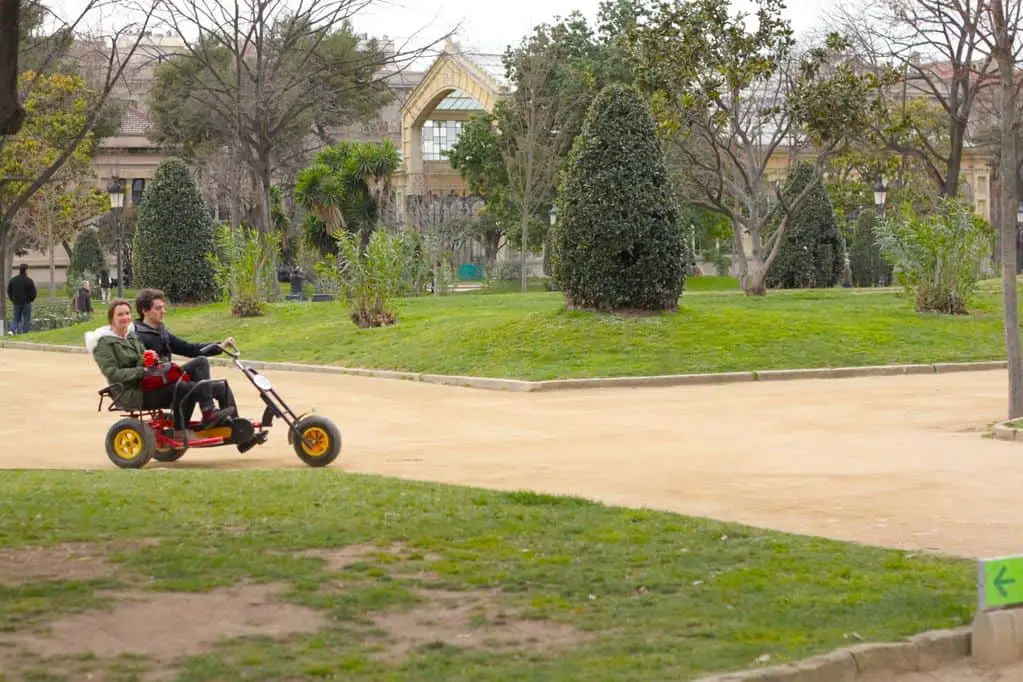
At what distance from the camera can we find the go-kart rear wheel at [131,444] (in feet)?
43.3

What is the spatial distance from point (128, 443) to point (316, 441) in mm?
1445

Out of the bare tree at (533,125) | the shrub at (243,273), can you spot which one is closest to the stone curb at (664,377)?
the shrub at (243,273)

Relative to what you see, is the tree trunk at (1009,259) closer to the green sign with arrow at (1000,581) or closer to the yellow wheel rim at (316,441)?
the yellow wheel rim at (316,441)

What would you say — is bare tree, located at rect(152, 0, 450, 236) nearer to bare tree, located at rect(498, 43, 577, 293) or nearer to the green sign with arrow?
bare tree, located at rect(498, 43, 577, 293)

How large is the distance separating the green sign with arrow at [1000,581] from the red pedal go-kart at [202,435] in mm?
7551

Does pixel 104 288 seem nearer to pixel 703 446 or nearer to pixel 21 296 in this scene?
pixel 21 296

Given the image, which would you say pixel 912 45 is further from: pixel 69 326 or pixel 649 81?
pixel 69 326

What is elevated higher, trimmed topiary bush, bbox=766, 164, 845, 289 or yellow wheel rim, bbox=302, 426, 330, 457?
trimmed topiary bush, bbox=766, 164, 845, 289

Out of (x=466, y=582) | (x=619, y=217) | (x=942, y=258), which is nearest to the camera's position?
(x=466, y=582)

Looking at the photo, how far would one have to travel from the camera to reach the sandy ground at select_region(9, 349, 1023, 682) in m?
10.5

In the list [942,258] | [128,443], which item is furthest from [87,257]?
[128,443]

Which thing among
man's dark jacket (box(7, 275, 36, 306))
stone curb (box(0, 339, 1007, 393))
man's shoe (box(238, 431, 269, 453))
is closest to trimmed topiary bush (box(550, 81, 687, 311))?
stone curb (box(0, 339, 1007, 393))

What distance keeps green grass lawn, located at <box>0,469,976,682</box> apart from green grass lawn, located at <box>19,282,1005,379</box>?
41.3 feet

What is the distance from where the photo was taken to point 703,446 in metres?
14.5
